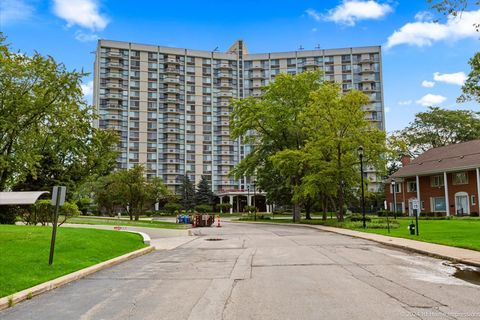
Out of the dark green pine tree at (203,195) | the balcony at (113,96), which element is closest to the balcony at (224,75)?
the balcony at (113,96)

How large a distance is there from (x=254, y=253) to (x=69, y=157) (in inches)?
895

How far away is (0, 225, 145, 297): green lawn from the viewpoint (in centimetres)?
973

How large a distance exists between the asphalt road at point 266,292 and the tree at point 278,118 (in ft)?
109

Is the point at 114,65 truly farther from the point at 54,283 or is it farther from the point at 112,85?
the point at 54,283

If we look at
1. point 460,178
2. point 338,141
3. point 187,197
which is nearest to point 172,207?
point 187,197

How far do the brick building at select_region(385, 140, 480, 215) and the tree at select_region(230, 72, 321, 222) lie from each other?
1164cm

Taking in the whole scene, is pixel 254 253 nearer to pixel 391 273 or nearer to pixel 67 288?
pixel 391 273

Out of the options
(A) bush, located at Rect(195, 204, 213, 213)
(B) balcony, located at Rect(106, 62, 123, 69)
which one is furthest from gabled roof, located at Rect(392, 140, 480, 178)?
(B) balcony, located at Rect(106, 62, 123, 69)

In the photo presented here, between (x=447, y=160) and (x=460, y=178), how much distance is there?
3178mm

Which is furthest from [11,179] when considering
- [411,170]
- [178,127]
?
[178,127]

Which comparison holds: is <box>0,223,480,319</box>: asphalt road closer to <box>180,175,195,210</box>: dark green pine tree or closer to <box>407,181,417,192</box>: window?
<box>407,181,417,192</box>: window

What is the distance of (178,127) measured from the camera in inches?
4451

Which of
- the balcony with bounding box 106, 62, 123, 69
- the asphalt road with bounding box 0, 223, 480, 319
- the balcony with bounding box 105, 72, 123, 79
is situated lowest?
the asphalt road with bounding box 0, 223, 480, 319

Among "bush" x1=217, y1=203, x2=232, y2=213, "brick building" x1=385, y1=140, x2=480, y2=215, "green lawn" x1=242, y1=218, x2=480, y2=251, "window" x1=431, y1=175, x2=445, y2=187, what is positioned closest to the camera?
"green lawn" x1=242, y1=218, x2=480, y2=251
